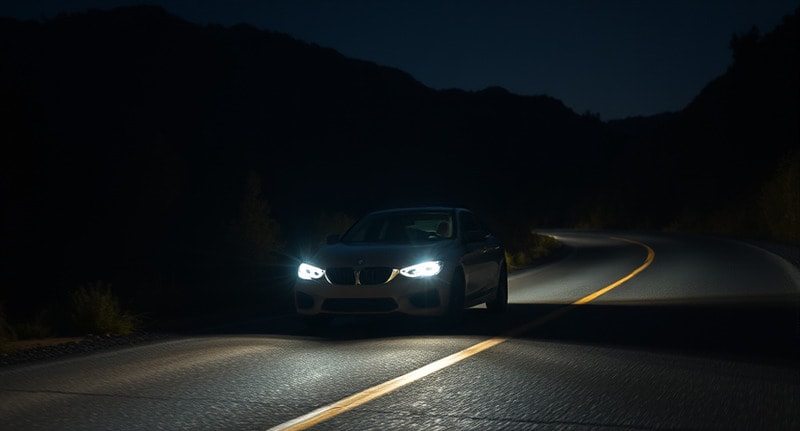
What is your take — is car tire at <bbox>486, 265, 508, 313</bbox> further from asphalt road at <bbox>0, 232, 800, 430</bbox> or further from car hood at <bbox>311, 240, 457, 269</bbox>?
car hood at <bbox>311, 240, 457, 269</bbox>

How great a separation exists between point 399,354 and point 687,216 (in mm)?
57585

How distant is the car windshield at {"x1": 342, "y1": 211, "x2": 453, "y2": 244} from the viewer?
12633 mm

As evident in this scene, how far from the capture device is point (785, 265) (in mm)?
23094

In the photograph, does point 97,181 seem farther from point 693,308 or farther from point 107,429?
point 107,429

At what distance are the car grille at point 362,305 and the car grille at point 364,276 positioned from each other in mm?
211

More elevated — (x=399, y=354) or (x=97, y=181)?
(x=97, y=181)

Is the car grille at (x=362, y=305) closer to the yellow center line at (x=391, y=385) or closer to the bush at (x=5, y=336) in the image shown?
the yellow center line at (x=391, y=385)

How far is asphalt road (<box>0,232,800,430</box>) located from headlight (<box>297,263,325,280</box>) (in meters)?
0.72

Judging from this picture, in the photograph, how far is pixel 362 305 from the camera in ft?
36.3

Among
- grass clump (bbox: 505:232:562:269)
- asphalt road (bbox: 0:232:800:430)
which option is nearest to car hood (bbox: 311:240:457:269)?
asphalt road (bbox: 0:232:800:430)

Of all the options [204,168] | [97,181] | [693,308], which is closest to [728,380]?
[693,308]

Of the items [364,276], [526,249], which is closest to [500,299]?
[364,276]

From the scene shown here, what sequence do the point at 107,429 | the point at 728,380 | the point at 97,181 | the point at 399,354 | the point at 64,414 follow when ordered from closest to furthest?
1. the point at 107,429
2. the point at 64,414
3. the point at 728,380
4. the point at 399,354
5. the point at 97,181

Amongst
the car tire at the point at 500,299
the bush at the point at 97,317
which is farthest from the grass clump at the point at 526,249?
the bush at the point at 97,317
